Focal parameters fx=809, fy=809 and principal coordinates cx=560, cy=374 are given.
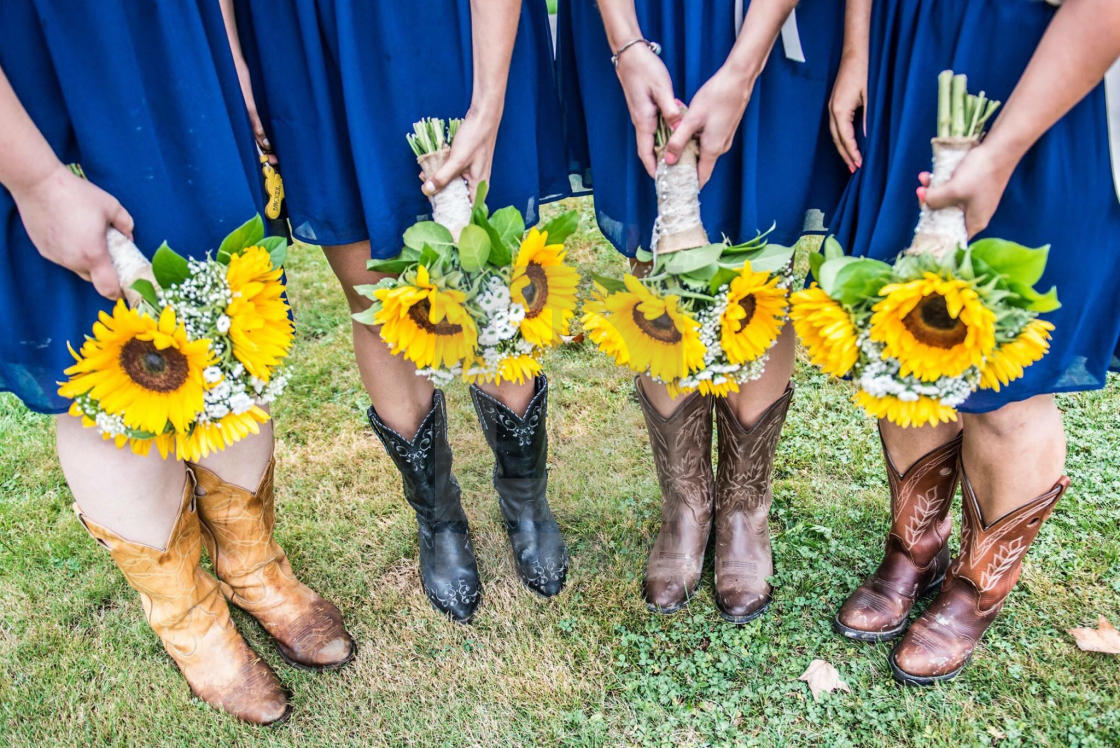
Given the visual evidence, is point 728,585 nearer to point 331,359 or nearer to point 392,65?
point 392,65

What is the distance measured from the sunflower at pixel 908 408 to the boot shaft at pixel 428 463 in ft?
3.66

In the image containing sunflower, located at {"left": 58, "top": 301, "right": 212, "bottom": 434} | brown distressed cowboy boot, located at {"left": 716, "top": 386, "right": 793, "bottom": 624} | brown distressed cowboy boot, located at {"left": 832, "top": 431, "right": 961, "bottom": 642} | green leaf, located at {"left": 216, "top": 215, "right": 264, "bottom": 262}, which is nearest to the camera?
sunflower, located at {"left": 58, "top": 301, "right": 212, "bottom": 434}

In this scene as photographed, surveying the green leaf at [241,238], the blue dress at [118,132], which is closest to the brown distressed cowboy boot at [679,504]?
the green leaf at [241,238]

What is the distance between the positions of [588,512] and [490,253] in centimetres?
126

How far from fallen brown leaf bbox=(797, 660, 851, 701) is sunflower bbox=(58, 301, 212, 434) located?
1.55 meters

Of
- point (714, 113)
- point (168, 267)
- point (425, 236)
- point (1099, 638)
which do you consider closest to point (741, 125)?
point (714, 113)

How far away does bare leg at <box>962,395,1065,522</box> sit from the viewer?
175cm

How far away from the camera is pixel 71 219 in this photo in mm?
1418

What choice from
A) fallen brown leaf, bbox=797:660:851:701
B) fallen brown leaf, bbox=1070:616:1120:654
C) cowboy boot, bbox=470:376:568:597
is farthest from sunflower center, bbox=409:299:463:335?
fallen brown leaf, bbox=1070:616:1120:654

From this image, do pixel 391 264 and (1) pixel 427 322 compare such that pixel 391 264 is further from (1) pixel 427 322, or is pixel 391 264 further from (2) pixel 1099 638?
(2) pixel 1099 638

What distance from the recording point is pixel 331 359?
348 centimetres

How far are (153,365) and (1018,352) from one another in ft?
4.93

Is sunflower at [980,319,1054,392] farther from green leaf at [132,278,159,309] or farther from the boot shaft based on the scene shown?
green leaf at [132,278,159,309]

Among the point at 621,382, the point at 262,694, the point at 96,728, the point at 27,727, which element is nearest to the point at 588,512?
the point at 621,382
